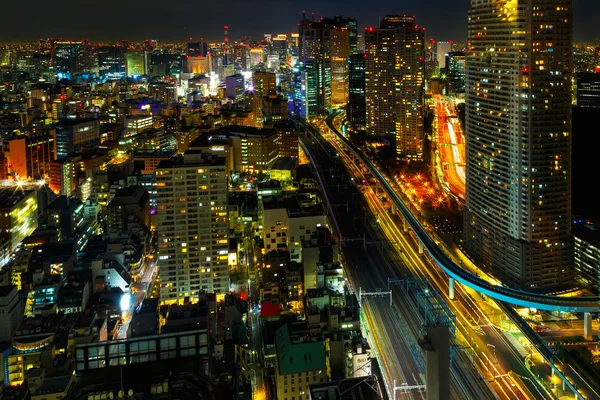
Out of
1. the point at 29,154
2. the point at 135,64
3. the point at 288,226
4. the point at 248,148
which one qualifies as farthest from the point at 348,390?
the point at 135,64

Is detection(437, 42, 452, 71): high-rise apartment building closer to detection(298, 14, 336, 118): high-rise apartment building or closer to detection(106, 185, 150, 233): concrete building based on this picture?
detection(298, 14, 336, 118): high-rise apartment building

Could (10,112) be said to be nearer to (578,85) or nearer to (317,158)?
(317,158)

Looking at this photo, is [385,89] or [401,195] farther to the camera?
[385,89]

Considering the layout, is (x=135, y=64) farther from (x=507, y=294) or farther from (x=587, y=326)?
(x=587, y=326)

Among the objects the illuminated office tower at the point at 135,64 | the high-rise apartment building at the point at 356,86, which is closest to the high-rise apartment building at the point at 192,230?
the high-rise apartment building at the point at 356,86

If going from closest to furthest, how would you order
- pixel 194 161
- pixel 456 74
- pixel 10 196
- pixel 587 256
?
pixel 194 161
pixel 587 256
pixel 10 196
pixel 456 74

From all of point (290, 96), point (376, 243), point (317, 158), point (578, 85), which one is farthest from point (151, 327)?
point (290, 96)
